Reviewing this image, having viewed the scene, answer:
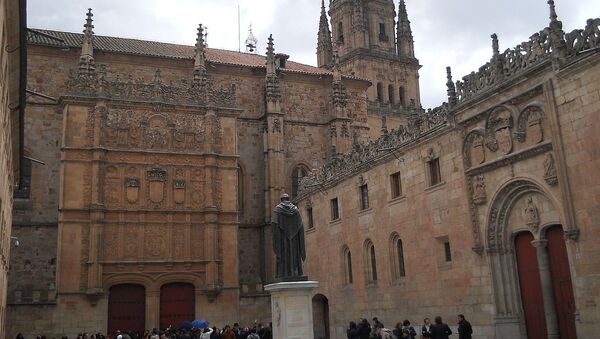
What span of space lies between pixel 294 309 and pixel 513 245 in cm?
791

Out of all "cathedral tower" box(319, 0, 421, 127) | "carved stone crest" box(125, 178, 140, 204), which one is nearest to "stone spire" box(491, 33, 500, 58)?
"carved stone crest" box(125, 178, 140, 204)

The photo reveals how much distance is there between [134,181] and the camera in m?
31.5

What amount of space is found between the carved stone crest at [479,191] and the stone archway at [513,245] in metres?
0.49

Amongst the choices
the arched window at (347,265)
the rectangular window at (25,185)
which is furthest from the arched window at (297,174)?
the rectangular window at (25,185)

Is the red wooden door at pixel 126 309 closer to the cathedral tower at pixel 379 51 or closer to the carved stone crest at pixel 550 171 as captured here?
the carved stone crest at pixel 550 171

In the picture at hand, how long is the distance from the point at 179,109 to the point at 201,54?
571cm

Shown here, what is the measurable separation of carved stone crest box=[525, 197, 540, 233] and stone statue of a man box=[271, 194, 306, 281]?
6831 mm

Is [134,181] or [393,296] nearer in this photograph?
[393,296]

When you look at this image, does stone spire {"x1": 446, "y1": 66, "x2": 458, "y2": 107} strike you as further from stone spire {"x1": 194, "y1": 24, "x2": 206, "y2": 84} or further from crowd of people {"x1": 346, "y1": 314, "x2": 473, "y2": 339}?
stone spire {"x1": 194, "y1": 24, "x2": 206, "y2": 84}

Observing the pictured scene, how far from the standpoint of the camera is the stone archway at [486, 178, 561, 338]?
16.8 m

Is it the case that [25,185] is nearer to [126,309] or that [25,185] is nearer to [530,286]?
[126,309]

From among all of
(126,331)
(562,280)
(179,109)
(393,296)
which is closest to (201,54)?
(179,109)

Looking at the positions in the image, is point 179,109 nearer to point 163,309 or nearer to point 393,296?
point 163,309

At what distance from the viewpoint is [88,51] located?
34.2 metres
